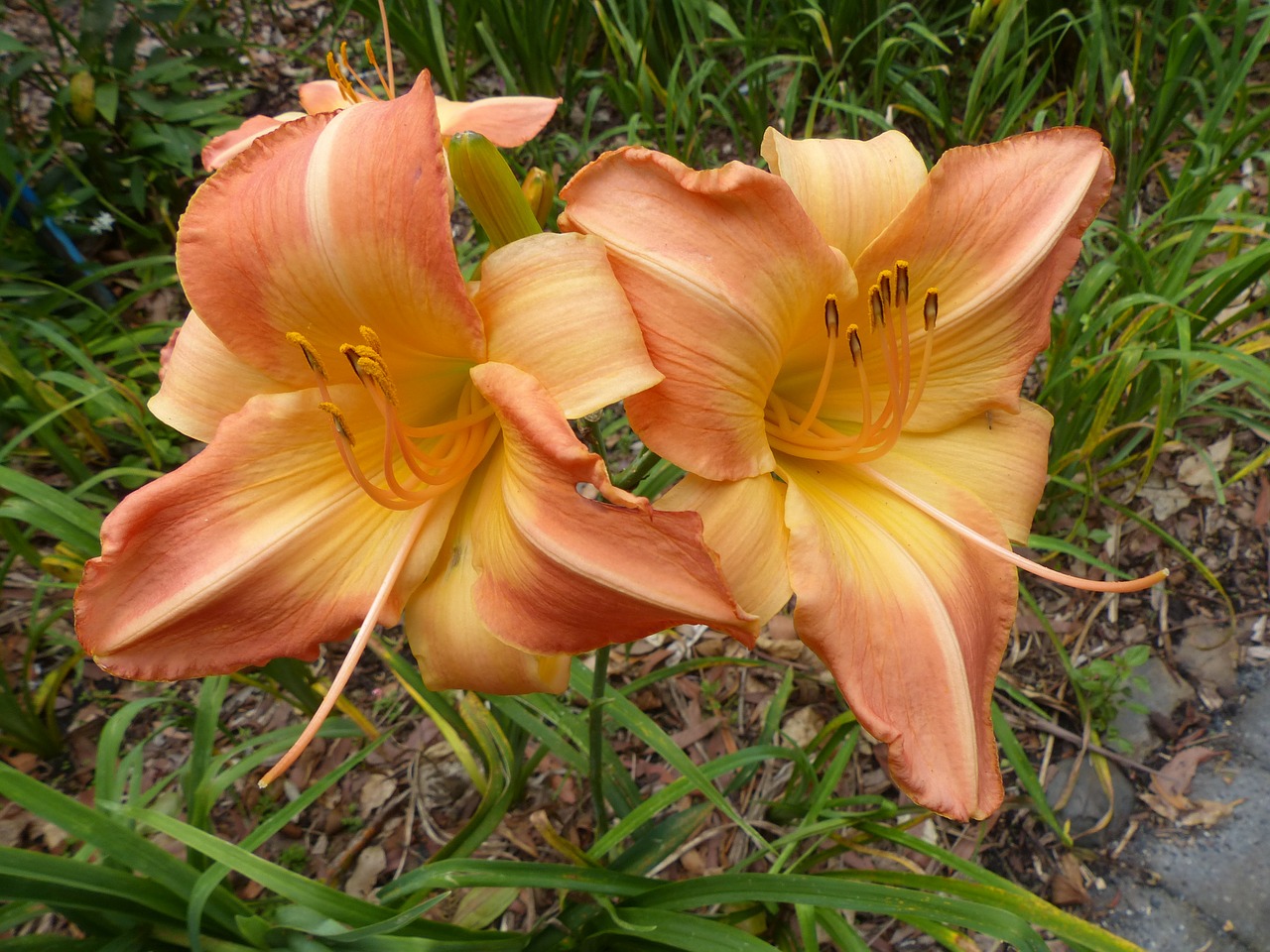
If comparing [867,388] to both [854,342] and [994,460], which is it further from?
[994,460]

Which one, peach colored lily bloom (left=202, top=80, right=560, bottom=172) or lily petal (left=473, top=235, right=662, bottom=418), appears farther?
peach colored lily bloom (left=202, top=80, right=560, bottom=172)

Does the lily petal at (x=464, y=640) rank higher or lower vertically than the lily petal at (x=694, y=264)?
lower

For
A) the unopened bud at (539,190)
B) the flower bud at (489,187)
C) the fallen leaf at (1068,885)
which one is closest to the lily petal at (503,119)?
the unopened bud at (539,190)

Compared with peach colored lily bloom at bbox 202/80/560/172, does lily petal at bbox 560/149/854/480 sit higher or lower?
lower

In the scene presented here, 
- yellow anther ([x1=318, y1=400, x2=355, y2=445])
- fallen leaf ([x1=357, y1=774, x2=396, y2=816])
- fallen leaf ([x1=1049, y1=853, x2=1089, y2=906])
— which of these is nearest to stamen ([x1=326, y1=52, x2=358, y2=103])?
yellow anther ([x1=318, y1=400, x2=355, y2=445])

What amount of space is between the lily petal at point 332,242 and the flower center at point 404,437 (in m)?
0.04

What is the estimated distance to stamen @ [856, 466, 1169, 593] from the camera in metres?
0.74

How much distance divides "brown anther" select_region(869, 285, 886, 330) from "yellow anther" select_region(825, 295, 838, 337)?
41 mm

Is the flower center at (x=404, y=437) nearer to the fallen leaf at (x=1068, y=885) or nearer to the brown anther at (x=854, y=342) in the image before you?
the brown anther at (x=854, y=342)

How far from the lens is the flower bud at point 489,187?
2.65ft

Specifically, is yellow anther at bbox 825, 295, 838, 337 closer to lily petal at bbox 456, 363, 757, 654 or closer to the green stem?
lily petal at bbox 456, 363, 757, 654

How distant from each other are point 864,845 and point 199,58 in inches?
120

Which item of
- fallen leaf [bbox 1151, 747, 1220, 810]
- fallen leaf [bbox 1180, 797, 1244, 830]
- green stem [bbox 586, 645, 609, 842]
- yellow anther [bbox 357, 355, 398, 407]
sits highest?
yellow anther [bbox 357, 355, 398, 407]

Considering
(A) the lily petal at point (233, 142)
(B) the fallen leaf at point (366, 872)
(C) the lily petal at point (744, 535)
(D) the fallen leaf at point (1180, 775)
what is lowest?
(D) the fallen leaf at point (1180, 775)
